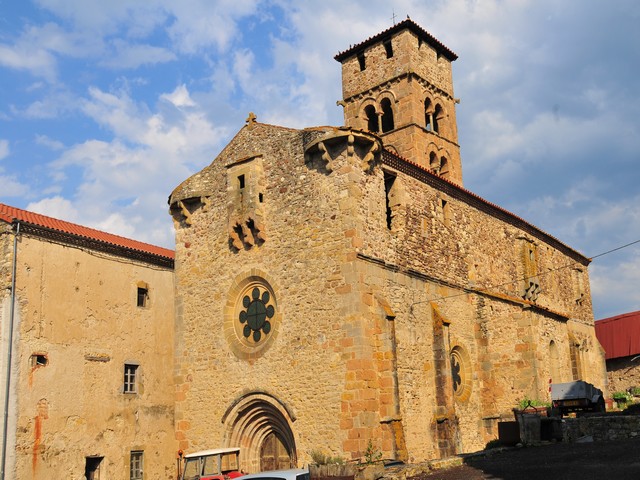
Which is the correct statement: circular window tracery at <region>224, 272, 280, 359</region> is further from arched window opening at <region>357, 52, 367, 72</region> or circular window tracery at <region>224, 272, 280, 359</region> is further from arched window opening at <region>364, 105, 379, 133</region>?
arched window opening at <region>357, 52, 367, 72</region>

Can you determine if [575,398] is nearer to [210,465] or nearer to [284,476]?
[210,465]

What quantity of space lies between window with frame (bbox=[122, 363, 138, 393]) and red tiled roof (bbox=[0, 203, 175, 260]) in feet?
11.8

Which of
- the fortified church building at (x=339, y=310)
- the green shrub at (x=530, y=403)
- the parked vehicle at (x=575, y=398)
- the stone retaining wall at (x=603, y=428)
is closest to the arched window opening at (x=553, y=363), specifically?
the fortified church building at (x=339, y=310)

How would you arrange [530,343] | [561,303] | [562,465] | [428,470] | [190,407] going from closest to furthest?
[562,465], [428,470], [190,407], [530,343], [561,303]

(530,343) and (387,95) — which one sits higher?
(387,95)

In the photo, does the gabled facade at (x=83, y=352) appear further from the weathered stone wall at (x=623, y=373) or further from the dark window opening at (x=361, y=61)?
the weathered stone wall at (x=623, y=373)

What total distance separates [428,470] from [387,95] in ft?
71.4

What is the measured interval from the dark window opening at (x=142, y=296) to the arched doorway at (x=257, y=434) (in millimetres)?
4610

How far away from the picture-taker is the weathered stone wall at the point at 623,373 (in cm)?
3803

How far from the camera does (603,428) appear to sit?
17.2 meters

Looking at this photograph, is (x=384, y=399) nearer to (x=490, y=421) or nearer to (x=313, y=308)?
(x=313, y=308)

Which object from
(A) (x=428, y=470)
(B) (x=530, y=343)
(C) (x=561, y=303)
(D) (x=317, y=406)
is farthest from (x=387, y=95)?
(A) (x=428, y=470)

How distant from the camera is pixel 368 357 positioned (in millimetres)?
17094

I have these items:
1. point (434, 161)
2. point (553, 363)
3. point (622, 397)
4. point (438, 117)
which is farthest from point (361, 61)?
point (622, 397)
